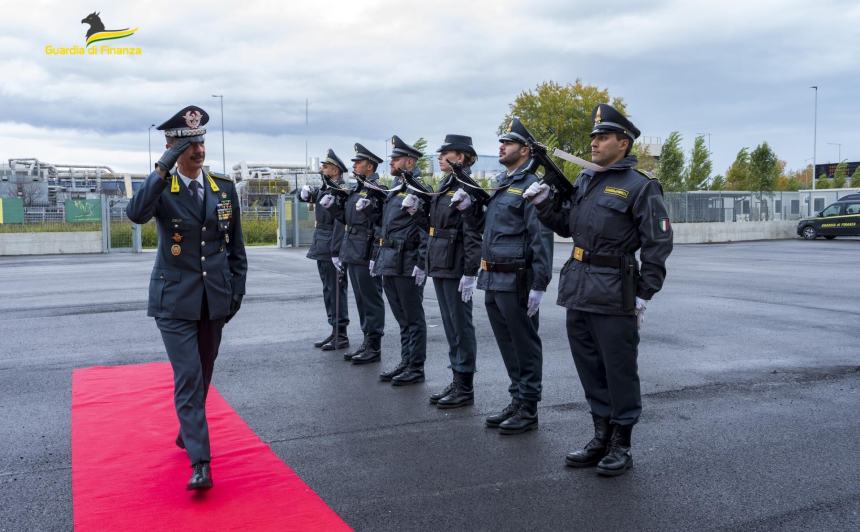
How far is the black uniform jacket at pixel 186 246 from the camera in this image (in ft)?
14.7

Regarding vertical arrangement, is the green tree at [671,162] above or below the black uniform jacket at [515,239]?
above

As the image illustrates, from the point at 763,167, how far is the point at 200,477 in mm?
42474

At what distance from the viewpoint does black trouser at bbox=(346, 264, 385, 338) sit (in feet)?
26.3

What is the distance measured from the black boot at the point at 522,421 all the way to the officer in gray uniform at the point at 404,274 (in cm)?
162

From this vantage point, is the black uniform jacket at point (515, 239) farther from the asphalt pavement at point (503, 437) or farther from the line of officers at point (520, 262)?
the asphalt pavement at point (503, 437)

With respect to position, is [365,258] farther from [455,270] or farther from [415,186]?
[455,270]

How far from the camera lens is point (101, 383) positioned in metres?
6.95

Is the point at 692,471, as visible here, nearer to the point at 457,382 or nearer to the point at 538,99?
the point at 457,382

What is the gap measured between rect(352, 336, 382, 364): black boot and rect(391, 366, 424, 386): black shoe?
934mm

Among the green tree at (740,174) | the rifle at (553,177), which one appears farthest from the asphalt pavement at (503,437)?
the green tree at (740,174)

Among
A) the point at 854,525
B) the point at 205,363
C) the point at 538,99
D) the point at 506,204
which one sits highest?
the point at 538,99

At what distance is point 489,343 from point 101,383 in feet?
13.5

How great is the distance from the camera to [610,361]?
15.3 ft

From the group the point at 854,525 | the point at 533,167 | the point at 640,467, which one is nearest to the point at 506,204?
the point at 533,167
